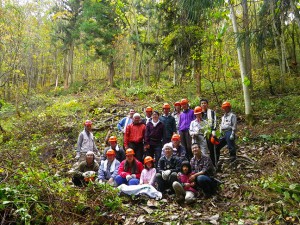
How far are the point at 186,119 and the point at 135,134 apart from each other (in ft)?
4.64

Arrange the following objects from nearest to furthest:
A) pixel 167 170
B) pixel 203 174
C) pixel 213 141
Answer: pixel 203 174 < pixel 167 170 < pixel 213 141

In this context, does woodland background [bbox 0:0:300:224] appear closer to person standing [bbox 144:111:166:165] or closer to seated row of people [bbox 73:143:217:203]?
seated row of people [bbox 73:143:217:203]

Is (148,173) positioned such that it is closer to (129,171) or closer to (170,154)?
(129,171)

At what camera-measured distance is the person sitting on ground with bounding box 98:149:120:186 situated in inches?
286

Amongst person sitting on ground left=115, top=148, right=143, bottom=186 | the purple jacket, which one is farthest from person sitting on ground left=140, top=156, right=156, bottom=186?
the purple jacket

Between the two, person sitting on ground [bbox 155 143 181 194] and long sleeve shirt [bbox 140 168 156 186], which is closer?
person sitting on ground [bbox 155 143 181 194]

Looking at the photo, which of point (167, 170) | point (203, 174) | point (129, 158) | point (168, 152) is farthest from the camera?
point (129, 158)

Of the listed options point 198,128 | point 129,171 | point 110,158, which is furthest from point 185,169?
point 110,158

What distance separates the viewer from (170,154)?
22.2 ft

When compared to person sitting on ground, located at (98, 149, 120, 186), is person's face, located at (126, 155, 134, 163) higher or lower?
higher

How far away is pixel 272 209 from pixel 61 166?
689cm

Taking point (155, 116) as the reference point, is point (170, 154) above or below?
below

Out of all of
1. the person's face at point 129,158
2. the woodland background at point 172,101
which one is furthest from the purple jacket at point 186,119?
the woodland background at point 172,101

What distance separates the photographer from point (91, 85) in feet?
98.9
